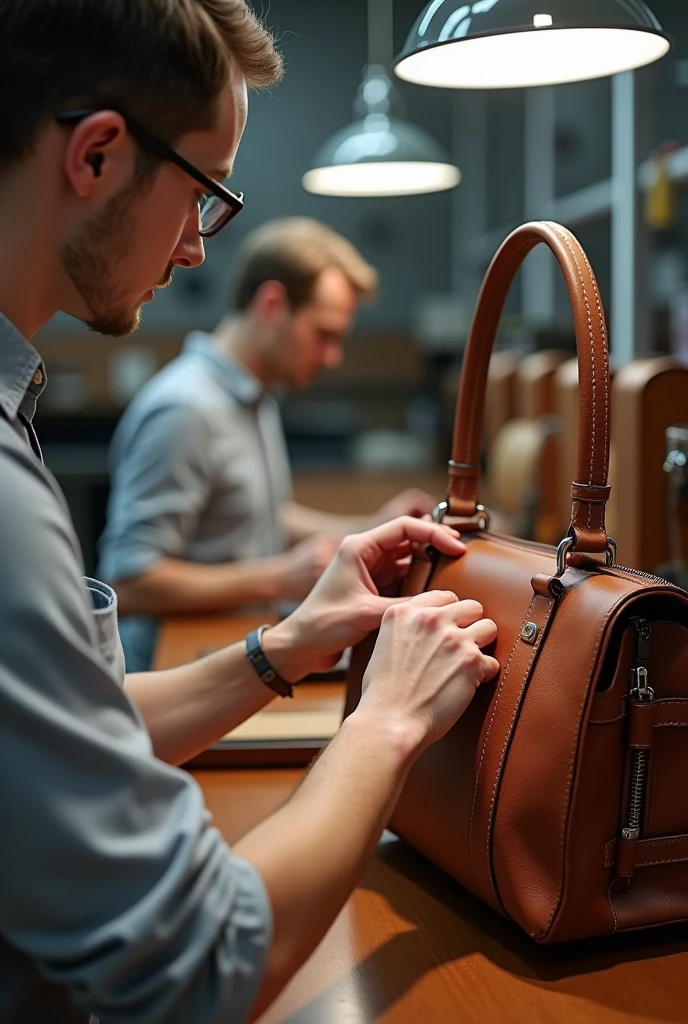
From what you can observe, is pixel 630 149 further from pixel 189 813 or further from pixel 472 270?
pixel 472 270

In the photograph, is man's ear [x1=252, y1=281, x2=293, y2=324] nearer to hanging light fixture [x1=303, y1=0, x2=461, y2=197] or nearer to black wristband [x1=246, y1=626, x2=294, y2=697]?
hanging light fixture [x1=303, y1=0, x2=461, y2=197]

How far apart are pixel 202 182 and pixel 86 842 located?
0.48 metres

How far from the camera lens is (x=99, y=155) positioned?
0.78m

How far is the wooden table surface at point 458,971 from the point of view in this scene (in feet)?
2.80

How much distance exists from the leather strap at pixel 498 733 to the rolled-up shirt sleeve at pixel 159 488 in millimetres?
1552

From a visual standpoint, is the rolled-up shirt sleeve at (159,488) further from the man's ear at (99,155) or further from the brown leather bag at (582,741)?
the man's ear at (99,155)

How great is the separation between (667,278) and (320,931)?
3.51 metres

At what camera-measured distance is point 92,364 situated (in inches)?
257

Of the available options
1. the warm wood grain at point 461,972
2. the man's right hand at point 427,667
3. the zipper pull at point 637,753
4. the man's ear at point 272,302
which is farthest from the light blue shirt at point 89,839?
the man's ear at point 272,302

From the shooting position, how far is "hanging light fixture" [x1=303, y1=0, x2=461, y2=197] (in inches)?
107

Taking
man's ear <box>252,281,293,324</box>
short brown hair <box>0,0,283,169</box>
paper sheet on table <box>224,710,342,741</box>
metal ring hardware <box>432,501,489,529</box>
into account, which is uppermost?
short brown hair <box>0,0,283,169</box>

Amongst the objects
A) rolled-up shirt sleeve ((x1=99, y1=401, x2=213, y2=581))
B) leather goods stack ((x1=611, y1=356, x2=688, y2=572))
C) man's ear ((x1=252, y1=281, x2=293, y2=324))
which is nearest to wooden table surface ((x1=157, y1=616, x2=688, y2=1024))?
leather goods stack ((x1=611, y1=356, x2=688, y2=572))

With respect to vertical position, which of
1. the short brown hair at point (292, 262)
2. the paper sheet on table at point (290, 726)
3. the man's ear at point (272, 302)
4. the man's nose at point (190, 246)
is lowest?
the paper sheet on table at point (290, 726)

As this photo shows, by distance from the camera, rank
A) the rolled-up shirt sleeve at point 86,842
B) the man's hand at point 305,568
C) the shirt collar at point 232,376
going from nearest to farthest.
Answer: the rolled-up shirt sleeve at point 86,842 → the man's hand at point 305,568 → the shirt collar at point 232,376
